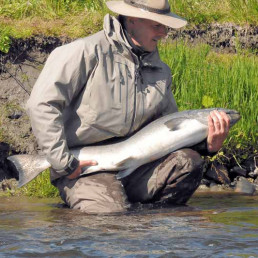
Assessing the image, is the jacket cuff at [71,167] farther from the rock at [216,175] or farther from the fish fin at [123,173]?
the rock at [216,175]

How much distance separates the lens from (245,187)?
778 cm

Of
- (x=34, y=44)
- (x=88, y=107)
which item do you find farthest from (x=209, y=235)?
(x=34, y=44)

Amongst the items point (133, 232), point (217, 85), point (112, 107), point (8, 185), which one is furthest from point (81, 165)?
point (217, 85)

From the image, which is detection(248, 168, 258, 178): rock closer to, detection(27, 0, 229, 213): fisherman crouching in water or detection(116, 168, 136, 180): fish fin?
detection(27, 0, 229, 213): fisherman crouching in water

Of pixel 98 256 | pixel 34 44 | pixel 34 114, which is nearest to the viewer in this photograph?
pixel 98 256

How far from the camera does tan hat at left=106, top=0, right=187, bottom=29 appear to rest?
617 centimetres

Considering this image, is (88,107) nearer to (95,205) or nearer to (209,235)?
(95,205)

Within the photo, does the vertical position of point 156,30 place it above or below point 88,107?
above

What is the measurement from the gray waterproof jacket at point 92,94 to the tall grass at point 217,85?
1.60 m

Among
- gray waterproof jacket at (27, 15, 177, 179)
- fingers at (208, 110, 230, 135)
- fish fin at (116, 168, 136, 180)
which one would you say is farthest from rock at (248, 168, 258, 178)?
fish fin at (116, 168, 136, 180)

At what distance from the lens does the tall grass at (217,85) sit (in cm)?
798

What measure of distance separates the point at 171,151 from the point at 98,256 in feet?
5.68

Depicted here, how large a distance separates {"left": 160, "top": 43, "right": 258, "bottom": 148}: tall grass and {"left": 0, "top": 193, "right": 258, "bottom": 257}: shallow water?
4.15ft

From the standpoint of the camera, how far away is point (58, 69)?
6.04 metres
